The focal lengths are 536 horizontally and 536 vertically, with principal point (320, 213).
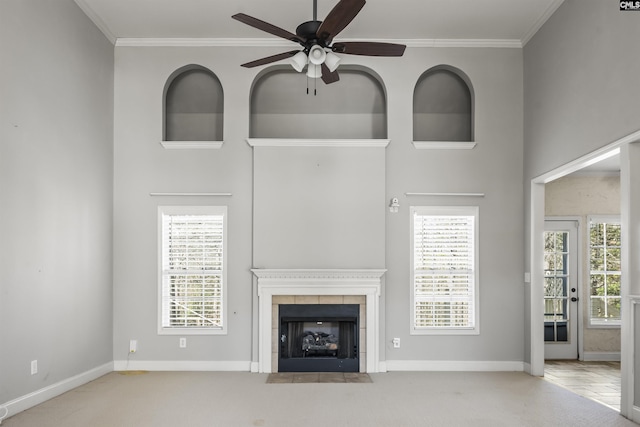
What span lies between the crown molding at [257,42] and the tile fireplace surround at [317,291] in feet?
9.01

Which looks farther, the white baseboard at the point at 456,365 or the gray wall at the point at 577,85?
the white baseboard at the point at 456,365

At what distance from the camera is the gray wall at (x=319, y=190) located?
250 inches

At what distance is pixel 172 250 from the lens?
6.43 meters

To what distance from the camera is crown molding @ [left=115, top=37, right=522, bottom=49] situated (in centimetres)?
648

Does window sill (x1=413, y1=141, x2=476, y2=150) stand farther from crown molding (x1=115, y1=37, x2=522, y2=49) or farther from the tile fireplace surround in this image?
the tile fireplace surround

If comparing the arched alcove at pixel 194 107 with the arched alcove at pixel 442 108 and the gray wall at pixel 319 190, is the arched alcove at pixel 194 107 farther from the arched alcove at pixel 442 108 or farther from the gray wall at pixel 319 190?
the arched alcove at pixel 442 108

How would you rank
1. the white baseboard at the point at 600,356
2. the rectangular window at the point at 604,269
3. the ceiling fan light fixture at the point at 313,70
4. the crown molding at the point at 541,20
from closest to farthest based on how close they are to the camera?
the ceiling fan light fixture at the point at 313,70, the crown molding at the point at 541,20, the white baseboard at the point at 600,356, the rectangular window at the point at 604,269

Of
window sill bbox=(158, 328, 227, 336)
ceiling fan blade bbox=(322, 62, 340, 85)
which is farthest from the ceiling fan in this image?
window sill bbox=(158, 328, 227, 336)

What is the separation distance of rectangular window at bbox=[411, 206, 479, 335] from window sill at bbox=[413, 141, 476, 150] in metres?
0.73

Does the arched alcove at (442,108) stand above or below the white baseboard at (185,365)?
above

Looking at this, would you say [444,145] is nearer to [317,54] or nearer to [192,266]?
[317,54]

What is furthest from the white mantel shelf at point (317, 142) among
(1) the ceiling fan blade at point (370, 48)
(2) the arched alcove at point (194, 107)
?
(1) the ceiling fan blade at point (370, 48)

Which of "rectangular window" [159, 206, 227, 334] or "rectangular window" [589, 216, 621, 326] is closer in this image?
"rectangular window" [159, 206, 227, 334]

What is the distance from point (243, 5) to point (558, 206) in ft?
17.0
